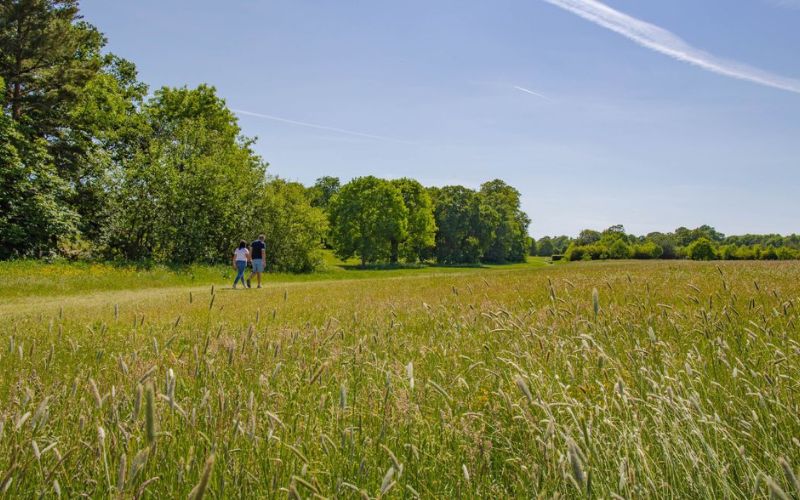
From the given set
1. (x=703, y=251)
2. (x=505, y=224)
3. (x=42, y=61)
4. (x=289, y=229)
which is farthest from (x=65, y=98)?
(x=703, y=251)

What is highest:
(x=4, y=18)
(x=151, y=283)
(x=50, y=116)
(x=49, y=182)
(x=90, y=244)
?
(x=4, y=18)

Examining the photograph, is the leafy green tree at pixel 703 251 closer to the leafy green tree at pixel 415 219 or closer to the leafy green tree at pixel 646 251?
the leafy green tree at pixel 646 251

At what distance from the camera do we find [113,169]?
1378 inches

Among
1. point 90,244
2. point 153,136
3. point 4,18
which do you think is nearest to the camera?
point 4,18

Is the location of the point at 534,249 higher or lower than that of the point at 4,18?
lower

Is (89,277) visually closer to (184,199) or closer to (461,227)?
(184,199)

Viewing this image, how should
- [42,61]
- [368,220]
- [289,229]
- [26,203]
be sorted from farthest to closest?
1. [368,220]
2. [289,229]
3. [42,61]
4. [26,203]

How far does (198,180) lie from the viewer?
120ft

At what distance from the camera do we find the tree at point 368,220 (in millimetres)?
66750

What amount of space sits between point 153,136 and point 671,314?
158 feet

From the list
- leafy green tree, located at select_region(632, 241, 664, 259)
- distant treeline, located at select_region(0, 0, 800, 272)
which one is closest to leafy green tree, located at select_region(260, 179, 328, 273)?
distant treeline, located at select_region(0, 0, 800, 272)

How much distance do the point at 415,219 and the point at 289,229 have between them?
36.5m

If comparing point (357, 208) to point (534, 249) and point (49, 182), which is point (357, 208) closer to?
point (49, 182)

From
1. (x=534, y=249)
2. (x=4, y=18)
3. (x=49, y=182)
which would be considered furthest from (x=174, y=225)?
(x=534, y=249)
